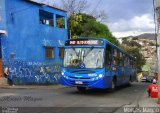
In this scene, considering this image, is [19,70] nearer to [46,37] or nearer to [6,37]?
[6,37]

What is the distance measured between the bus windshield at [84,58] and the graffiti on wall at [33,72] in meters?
7.61

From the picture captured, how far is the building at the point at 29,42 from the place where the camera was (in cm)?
2631

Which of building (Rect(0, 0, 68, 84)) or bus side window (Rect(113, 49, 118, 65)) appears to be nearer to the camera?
bus side window (Rect(113, 49, 118, 65))

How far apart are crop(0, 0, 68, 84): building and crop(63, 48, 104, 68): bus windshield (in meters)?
6.72

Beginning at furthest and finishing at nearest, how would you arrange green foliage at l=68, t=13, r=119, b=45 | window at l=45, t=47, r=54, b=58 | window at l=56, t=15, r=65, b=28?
green foliage at l=68, t=13, r=119, b=45, window at l=56, t=15, r=65, b=28, window at l=45, t=47, r=54, b=58

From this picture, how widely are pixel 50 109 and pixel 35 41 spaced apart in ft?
55.1

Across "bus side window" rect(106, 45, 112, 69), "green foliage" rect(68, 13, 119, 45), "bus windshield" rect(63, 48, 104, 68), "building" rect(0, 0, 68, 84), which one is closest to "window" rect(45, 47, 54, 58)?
"building" rect(0, 0, 68, 84)

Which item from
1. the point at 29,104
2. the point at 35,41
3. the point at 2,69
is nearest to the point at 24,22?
the point at 35,41

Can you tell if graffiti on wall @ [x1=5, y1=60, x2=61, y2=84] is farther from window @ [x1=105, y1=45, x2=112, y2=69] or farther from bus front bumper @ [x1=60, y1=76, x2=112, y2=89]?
window @ [x1=105, y1=45, x2=112, y2=69]

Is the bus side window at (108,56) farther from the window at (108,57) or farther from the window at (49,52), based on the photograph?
the window at (49,52)

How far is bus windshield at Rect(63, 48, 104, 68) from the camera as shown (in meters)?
19.5

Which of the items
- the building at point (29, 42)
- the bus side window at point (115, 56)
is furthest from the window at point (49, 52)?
the bus side window at point (115, 56)

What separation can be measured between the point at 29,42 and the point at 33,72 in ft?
7.58

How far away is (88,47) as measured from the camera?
19.8 metres
